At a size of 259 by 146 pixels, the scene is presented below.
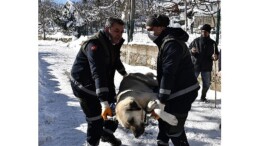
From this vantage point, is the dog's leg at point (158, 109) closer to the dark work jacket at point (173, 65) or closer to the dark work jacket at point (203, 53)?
the dark work jacket at point (173, 65)

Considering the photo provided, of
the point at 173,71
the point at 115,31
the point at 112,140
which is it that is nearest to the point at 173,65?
the point at 173,71

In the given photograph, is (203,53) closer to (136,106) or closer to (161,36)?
(161,36)

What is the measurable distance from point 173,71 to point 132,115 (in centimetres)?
53

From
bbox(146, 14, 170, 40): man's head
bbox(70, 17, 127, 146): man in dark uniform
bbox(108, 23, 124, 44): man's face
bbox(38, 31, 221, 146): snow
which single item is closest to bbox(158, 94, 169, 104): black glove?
bbox(70, 17, 127, 146): man in dark uniform

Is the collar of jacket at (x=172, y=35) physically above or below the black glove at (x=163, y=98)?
above

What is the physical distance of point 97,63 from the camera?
3.29 metres

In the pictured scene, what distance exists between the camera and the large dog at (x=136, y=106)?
2.89 meters

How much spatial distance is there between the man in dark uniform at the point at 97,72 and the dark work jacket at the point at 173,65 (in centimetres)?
48

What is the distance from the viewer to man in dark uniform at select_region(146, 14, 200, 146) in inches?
121

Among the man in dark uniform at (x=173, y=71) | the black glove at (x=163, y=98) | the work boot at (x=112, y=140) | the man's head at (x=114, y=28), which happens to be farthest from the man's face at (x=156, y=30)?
the work boot at (x=112, y=140)
